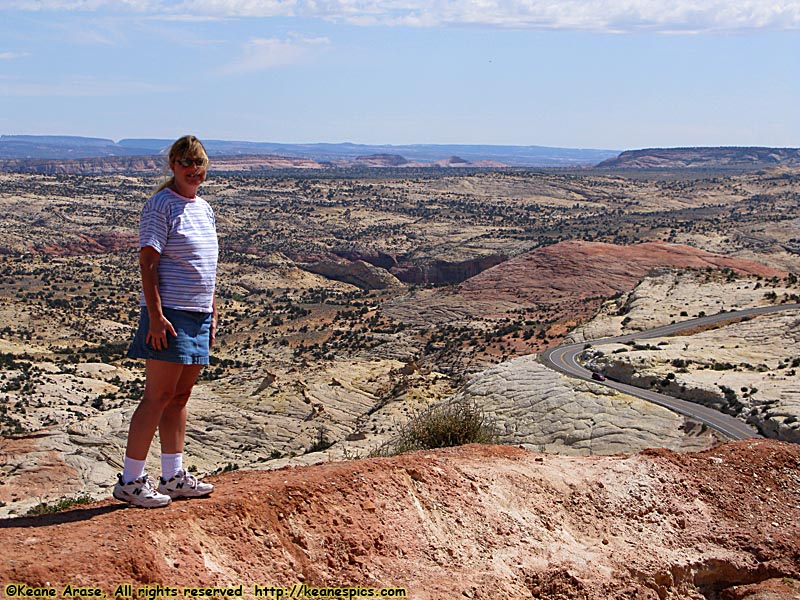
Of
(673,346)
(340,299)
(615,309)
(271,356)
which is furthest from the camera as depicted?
(340,299)

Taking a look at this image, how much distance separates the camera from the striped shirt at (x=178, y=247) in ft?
18.1

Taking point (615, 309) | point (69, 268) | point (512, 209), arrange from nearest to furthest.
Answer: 1. point (615, 309)
2. point (69, 268)
3. point (512, 209)

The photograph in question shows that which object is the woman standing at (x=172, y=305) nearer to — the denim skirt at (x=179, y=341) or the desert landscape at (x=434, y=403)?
the denim skirt at (x=179, y=341)

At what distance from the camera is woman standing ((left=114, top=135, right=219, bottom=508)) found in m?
A: 5.48

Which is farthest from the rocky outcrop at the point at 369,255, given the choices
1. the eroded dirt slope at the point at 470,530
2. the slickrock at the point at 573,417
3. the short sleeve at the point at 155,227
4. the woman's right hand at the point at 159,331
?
the woman's right hand at the point at 159,331

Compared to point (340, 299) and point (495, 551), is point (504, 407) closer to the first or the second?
point (495, 551)

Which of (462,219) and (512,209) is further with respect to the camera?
(512,209)

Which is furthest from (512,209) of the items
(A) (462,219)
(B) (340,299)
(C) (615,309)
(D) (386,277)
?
(C) (615,309)

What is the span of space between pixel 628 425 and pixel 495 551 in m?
16.2

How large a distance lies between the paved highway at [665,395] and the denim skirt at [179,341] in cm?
1770

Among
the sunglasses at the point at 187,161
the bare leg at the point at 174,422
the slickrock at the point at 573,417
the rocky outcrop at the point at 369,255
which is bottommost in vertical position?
the rocky outcrop at the point at 369,255

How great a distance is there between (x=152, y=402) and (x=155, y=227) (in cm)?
120

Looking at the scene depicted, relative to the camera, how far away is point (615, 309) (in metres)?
44.2

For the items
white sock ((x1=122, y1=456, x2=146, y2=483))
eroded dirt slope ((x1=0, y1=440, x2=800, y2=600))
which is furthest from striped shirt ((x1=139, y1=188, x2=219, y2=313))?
eroded dirt slope ((x1=0, y1=440, x2=800, y2=600))
